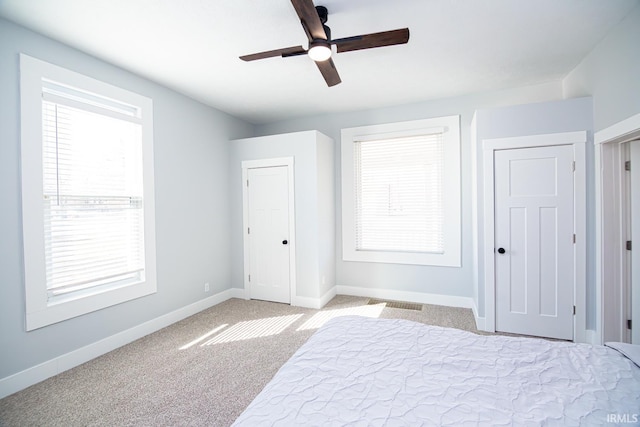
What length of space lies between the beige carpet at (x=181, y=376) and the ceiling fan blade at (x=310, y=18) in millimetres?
2555

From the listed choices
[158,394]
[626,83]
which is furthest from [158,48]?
[626,83]

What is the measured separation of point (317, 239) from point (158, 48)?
2725 mm

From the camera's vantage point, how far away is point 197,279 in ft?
12.6

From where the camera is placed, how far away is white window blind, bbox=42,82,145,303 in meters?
2.44

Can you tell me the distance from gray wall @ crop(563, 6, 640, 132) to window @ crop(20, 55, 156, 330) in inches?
171

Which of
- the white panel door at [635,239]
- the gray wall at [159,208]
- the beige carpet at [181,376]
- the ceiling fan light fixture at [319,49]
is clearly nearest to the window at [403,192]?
the beige carpet at [181,376]

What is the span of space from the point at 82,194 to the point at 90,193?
0.23 feet

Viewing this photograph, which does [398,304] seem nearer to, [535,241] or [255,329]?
[535,241]

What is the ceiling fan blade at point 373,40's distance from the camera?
1.84m

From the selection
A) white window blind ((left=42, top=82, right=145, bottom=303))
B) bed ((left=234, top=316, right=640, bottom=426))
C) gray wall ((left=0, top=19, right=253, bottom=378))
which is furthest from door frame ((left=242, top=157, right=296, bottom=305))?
bed ((left=234, top=316, right=640, bottom=426))

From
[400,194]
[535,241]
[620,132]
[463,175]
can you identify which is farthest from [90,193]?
[620,132]

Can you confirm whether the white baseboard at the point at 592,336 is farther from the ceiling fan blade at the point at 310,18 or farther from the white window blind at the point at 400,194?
the ceiling fan blade at the point at 310,18

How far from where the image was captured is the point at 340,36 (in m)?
2.40

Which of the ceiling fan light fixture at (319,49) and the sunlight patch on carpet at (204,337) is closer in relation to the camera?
the ceiling fan light fixture at (319,49)
